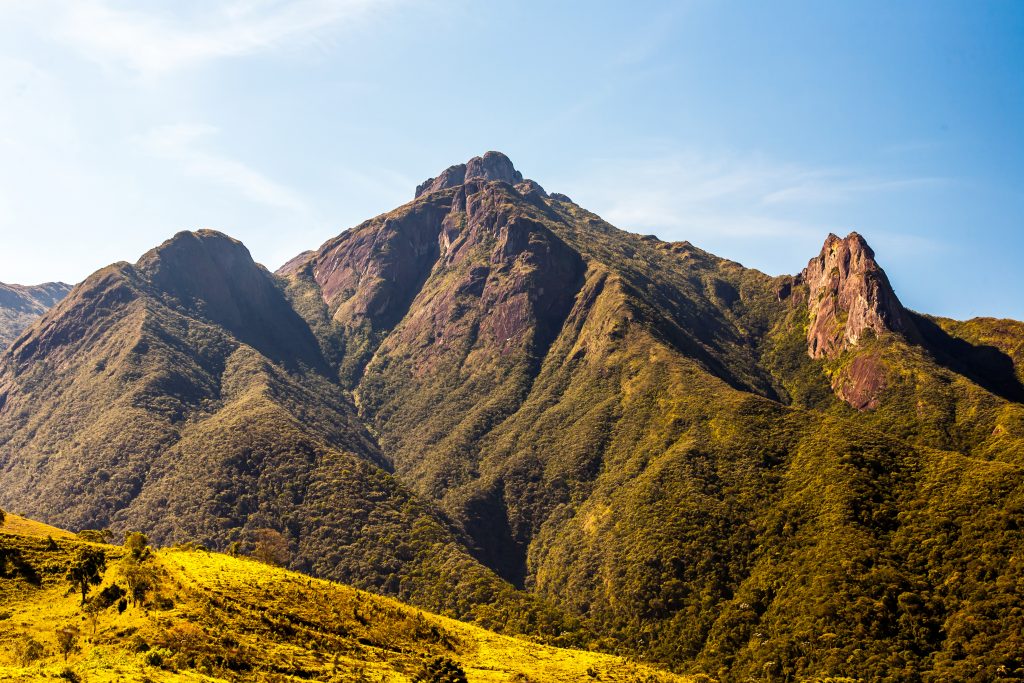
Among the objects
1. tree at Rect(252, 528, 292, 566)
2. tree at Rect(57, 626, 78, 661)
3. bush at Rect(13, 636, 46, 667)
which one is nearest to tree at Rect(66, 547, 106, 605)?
tree at Rect(57, 626, 78, 661)

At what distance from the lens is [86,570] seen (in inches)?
1748

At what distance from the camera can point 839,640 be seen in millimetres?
99562

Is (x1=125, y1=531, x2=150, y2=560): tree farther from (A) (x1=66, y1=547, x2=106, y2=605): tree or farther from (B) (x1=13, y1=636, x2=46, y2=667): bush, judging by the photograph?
(B) (x1=13, y1=636, x2=46, y2=667): bush

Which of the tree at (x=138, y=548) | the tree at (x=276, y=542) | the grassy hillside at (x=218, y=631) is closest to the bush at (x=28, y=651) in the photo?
the grassy hillside at (x=218, y=631)

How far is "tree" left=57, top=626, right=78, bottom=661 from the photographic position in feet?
109

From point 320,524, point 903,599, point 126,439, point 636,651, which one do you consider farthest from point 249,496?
point 903,599

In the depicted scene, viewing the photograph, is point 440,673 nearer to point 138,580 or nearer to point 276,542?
point 138,580

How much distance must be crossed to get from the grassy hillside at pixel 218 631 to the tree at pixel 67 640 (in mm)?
154

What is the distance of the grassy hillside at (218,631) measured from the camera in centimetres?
3238

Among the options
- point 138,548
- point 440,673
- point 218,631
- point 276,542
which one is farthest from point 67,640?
point 276,542

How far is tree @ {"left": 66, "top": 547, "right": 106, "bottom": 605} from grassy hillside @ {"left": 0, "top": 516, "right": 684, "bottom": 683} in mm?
488

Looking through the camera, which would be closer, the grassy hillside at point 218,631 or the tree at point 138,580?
the grassy hillside at point 218,631

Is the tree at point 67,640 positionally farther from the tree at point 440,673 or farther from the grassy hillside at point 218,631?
the tree at point 440,673

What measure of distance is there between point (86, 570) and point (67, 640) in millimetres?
12157
